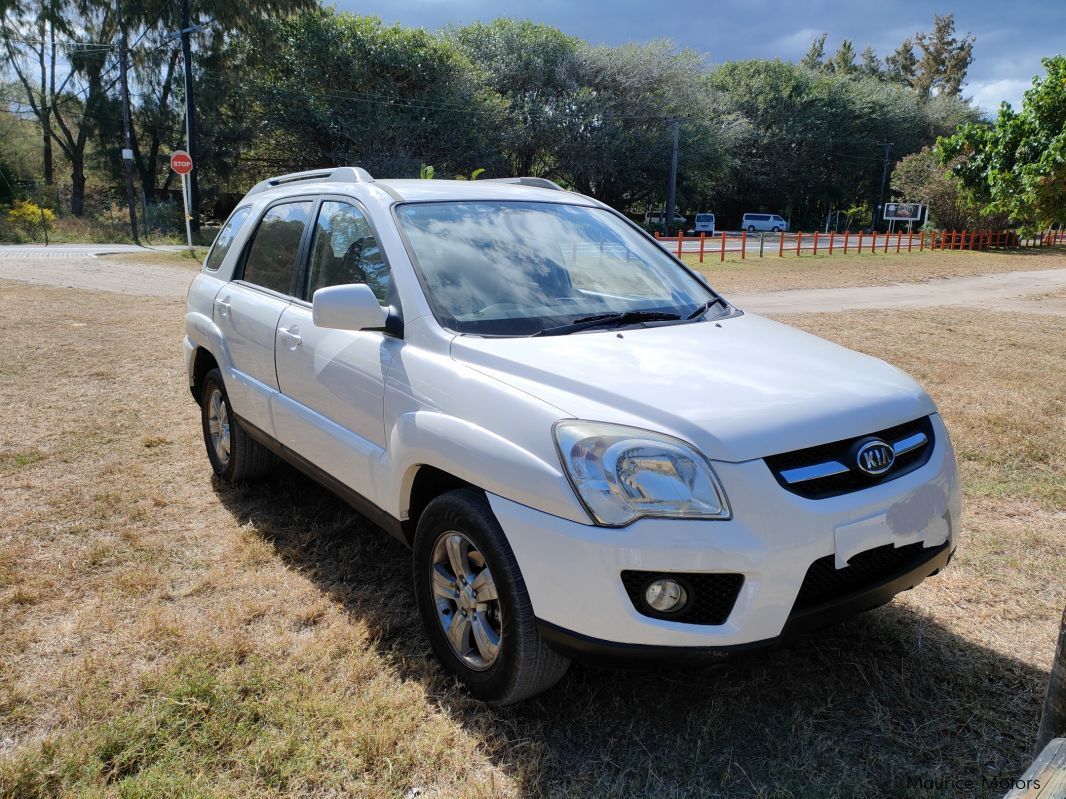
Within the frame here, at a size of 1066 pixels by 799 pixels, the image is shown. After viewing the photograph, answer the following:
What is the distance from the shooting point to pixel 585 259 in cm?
352

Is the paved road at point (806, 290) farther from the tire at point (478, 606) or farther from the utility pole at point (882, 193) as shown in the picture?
the utility pole at point (882, 193)

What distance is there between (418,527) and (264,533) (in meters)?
1.71

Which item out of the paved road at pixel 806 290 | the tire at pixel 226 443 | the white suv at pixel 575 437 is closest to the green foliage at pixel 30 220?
the paved road at pixel 806 290

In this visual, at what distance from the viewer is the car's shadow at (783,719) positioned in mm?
2387

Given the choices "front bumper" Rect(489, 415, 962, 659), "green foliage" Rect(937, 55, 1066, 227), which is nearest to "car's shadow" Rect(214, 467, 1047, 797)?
"front bumper" Rect(489, 415, 962, 659)

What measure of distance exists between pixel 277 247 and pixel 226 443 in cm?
131

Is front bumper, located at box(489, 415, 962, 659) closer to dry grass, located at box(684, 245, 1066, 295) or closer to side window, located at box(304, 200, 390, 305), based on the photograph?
side window, located at box(304, 200, 390, 305)

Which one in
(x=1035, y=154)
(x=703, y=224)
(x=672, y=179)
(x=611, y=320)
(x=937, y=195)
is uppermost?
(x=672, y=179)

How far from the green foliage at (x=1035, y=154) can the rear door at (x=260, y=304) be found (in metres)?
9.58

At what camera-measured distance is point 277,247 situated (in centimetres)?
414

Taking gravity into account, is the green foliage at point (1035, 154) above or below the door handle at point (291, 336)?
above

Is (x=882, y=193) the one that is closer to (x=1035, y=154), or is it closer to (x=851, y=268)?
(x=851, y=268)

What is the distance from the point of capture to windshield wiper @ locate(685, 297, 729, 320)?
3.32m

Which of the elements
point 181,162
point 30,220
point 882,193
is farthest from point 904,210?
point 30,220
